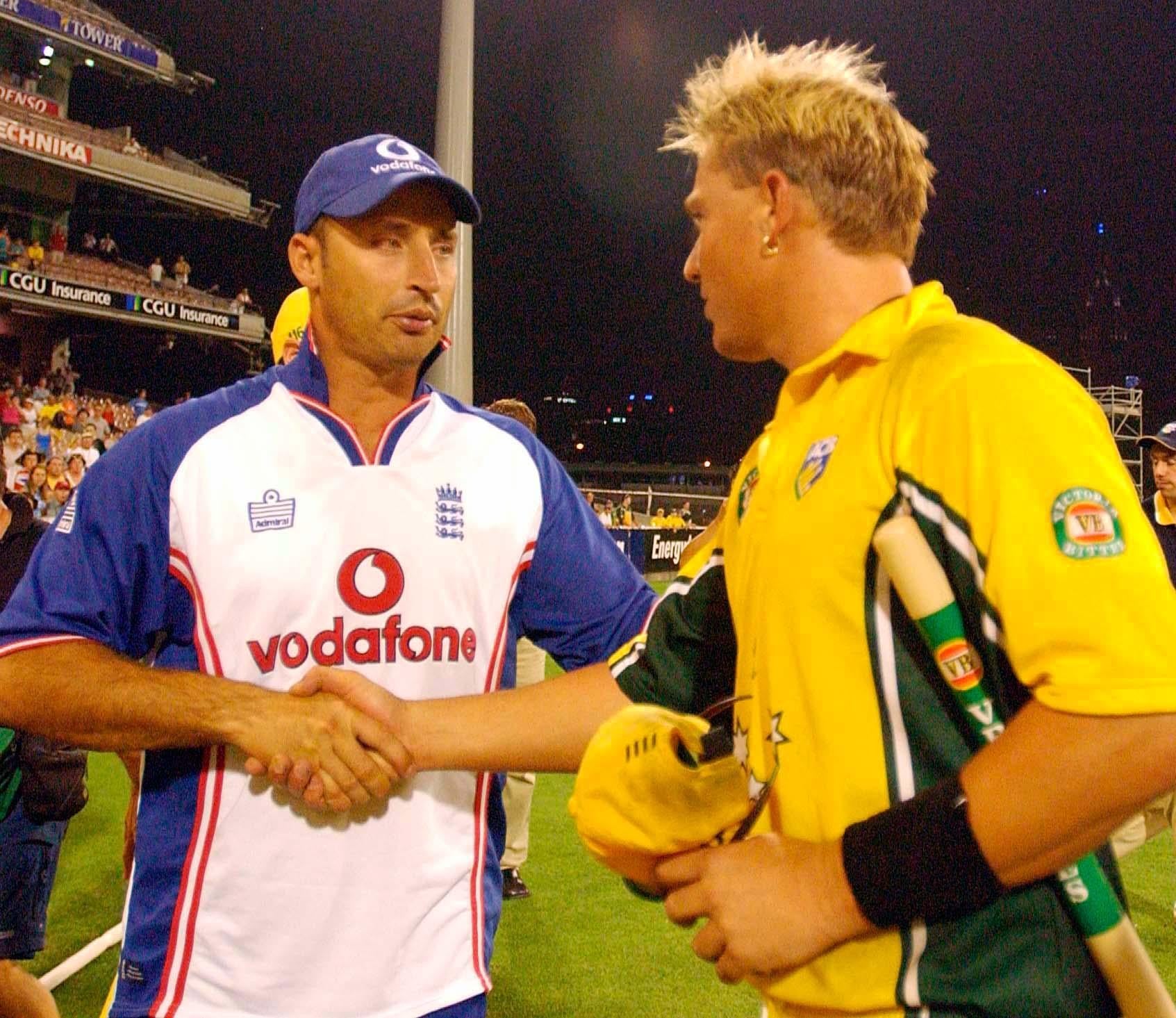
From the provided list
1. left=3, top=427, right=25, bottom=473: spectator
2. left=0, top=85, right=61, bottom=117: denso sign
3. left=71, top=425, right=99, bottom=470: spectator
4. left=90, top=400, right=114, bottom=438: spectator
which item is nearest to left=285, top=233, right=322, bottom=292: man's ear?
left=71, top=425, right=99, bottom=470: spectator

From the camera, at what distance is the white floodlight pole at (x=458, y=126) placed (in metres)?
6.74

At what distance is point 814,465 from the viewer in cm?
138

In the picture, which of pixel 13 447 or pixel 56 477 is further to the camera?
pixel 13 447

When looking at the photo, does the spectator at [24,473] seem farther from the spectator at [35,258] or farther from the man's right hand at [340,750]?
the man's right hand at [340,750]

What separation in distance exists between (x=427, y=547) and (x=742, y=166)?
0.99m

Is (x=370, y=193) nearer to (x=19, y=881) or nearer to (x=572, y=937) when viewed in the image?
(x=19, y=881)

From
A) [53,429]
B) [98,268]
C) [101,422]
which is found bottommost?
[53,429]

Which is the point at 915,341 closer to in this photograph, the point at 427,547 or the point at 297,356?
the point at 427,547

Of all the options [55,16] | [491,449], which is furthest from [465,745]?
[55,16]

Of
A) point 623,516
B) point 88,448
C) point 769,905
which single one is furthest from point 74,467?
point 769,905

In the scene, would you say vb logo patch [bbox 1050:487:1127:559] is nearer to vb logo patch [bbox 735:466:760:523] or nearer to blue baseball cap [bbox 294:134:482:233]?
vb logo patch [bbox 735:466:760:523]

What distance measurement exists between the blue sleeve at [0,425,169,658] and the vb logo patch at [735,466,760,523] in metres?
1.11

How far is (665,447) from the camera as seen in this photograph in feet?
227

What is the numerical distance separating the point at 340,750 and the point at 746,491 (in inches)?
33.0
